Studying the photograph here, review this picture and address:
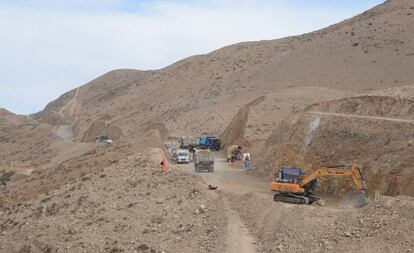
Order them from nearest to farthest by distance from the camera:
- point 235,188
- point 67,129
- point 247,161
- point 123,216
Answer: point 123,216
point 235,188
point 247,161
point 67,129

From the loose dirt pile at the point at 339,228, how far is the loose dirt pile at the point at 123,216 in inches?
80.2

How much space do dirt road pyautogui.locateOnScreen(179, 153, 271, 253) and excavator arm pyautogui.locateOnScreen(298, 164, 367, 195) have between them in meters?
3.01

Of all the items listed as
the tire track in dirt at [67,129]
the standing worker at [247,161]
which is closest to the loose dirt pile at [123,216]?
the standing worker at [247,161]

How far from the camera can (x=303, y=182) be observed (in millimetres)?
27469

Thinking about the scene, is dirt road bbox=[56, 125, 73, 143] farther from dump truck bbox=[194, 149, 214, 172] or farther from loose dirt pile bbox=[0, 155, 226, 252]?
loose dirt pile bbox=[0, 155, 226, 252]

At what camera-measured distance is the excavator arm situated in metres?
25.5

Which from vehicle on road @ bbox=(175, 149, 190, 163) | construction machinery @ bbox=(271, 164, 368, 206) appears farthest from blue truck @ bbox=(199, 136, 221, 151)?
construction machinery @ bbox=(271, 164, 368, 206)

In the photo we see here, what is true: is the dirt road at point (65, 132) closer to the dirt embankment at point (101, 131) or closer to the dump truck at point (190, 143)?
the dirt embankment at point (101, 131)

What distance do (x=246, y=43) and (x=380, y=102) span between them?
96.6 metres

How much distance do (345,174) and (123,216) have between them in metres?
10.3

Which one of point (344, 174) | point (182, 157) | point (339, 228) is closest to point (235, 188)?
point (344, 174)

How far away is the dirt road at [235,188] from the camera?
2286 centimetres

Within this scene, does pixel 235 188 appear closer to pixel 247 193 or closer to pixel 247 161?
pixel 247 193

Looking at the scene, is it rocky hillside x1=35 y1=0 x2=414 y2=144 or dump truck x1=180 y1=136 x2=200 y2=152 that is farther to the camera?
rocky hillside x1=35 y1=0 x2=414 y2=144
